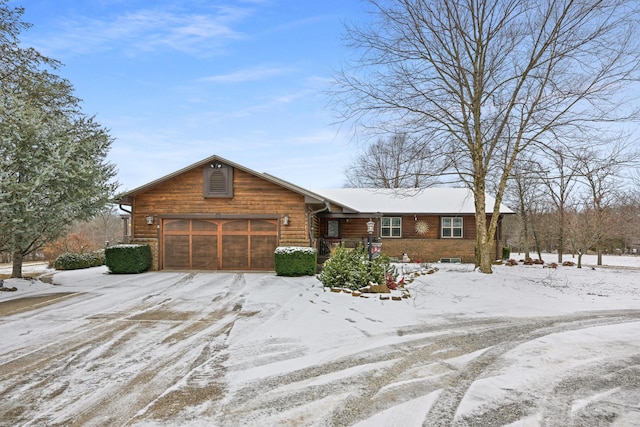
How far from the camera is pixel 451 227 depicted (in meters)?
21.1

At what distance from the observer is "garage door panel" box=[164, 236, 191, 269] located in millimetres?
14328

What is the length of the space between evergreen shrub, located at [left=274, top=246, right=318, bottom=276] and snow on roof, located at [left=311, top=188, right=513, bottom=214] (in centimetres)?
747

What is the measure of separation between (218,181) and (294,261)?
4.42m

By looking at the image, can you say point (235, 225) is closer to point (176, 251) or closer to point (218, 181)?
point (218, 181)

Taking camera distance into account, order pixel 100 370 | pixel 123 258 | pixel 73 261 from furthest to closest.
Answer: pixel 73 261, pixel 123 258, pixel 100 370

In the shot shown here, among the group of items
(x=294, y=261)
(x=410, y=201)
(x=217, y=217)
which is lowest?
(x=294, y=261)

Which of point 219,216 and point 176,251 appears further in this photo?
point 176,251

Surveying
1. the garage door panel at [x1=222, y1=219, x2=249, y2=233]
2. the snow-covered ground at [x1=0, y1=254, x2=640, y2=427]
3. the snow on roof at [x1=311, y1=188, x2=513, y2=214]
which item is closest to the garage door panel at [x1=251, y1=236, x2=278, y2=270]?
the garage door panel at [x1=222, y1=219, x2=249, y2=233]

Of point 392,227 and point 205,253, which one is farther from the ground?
point 392,227

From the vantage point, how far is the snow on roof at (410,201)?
20.9m

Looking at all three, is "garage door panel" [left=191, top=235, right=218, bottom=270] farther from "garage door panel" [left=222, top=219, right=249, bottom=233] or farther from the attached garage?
"garage door panel" [left=222, top=219, right=249, bottom=233]

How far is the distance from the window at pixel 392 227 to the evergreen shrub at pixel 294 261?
31.4 ft

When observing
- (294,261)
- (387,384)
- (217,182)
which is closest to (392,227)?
(294,261)

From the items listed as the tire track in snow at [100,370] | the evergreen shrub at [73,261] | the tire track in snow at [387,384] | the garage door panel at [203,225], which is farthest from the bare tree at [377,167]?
the tire track in snow at [100,370]
